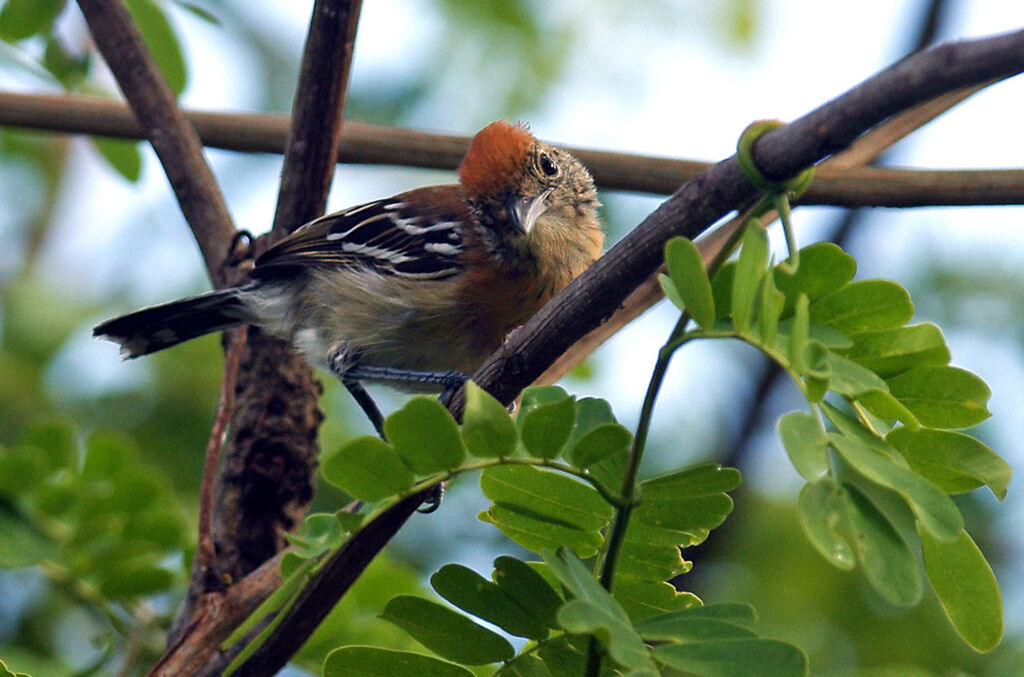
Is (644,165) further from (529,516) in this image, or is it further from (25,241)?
(25,241)

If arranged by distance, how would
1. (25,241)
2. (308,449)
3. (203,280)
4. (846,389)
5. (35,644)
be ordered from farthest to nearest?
(25,241) < (203,280) < (35,644) < (308,449) < (846,389)

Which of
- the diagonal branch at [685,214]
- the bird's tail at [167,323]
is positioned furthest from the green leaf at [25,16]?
the diagonal branch at [685,214]

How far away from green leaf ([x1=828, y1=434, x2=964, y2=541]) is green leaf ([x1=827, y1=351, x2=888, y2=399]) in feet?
0.38

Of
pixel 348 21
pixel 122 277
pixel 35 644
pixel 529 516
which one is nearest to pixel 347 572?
pixel 529 516

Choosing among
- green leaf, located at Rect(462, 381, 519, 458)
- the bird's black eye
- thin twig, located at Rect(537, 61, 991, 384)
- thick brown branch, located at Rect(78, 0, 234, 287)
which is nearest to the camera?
green leaf, located at Rect(462, 381, 519, 458)

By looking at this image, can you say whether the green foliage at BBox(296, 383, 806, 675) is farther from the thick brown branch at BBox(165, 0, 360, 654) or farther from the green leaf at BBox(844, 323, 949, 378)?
the thick brown branch at BBox(165, 0, 360, 654)

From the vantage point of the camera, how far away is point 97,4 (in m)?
3.20

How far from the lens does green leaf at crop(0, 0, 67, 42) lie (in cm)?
365

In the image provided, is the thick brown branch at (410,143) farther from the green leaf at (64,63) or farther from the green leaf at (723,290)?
the green leaf at (723,290)

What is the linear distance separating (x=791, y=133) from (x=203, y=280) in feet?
15.0

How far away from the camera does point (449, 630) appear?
6.05ft

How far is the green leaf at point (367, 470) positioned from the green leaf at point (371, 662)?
0.84 feet

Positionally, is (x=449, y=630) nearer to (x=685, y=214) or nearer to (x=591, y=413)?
(x=591, y=413)

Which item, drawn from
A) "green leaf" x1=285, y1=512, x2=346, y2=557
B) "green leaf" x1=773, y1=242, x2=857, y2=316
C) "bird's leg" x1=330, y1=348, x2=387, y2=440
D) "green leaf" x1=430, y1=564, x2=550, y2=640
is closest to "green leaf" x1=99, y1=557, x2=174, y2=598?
"bird's leg" x1=330, y1=348, x2=387, y2=440
